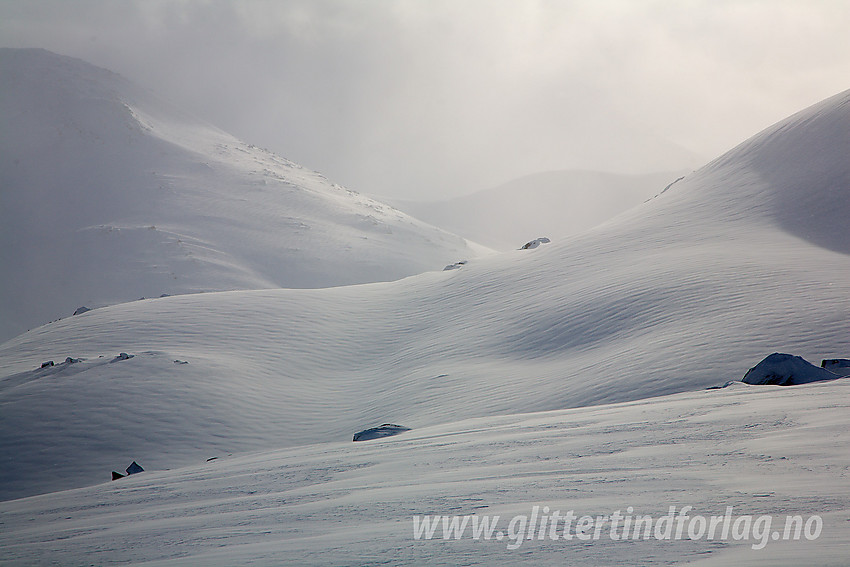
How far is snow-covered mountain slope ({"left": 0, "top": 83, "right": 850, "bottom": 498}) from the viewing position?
10305 mm

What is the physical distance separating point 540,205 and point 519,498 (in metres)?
102

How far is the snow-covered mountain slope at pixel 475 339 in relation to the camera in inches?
406

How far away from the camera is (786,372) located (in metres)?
7.13

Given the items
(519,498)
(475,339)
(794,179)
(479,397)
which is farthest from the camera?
(794,179)

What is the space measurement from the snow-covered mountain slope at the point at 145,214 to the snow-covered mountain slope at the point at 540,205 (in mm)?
31472

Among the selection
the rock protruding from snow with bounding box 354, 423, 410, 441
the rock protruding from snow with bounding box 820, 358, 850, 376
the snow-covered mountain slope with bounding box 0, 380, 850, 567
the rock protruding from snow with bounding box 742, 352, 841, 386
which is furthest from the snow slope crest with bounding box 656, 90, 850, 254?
the rock protruding from snow with bounding box 354, 423, 410, 441

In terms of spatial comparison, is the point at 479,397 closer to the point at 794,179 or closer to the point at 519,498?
the point at 519,498

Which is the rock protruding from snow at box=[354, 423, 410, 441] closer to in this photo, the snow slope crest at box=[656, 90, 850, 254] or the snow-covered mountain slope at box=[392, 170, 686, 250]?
the snow slope crest at box=[656, 90, 850, 254]

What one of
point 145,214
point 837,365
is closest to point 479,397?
point 837,365

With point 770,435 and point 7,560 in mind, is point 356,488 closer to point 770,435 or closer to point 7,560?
point 7,560

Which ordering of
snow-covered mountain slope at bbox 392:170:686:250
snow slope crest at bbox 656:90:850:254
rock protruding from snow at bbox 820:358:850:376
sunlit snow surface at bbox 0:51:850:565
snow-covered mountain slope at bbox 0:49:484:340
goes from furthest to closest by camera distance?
1. snow-covered mountain slope at bbox 392:170:686:250
2. snow-covered mountain slope at bbox 0:49:484:340
3. snow slope crest at bbox 656:90:850:254
4. rock protruding from snow at bbox 820:358:850:376
5. sunlit snow surface at bbox 0:51:850:565

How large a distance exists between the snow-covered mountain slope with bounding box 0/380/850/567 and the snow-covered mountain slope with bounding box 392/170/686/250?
7145 centimetres

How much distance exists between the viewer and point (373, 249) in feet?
141

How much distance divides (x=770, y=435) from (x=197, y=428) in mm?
10626
